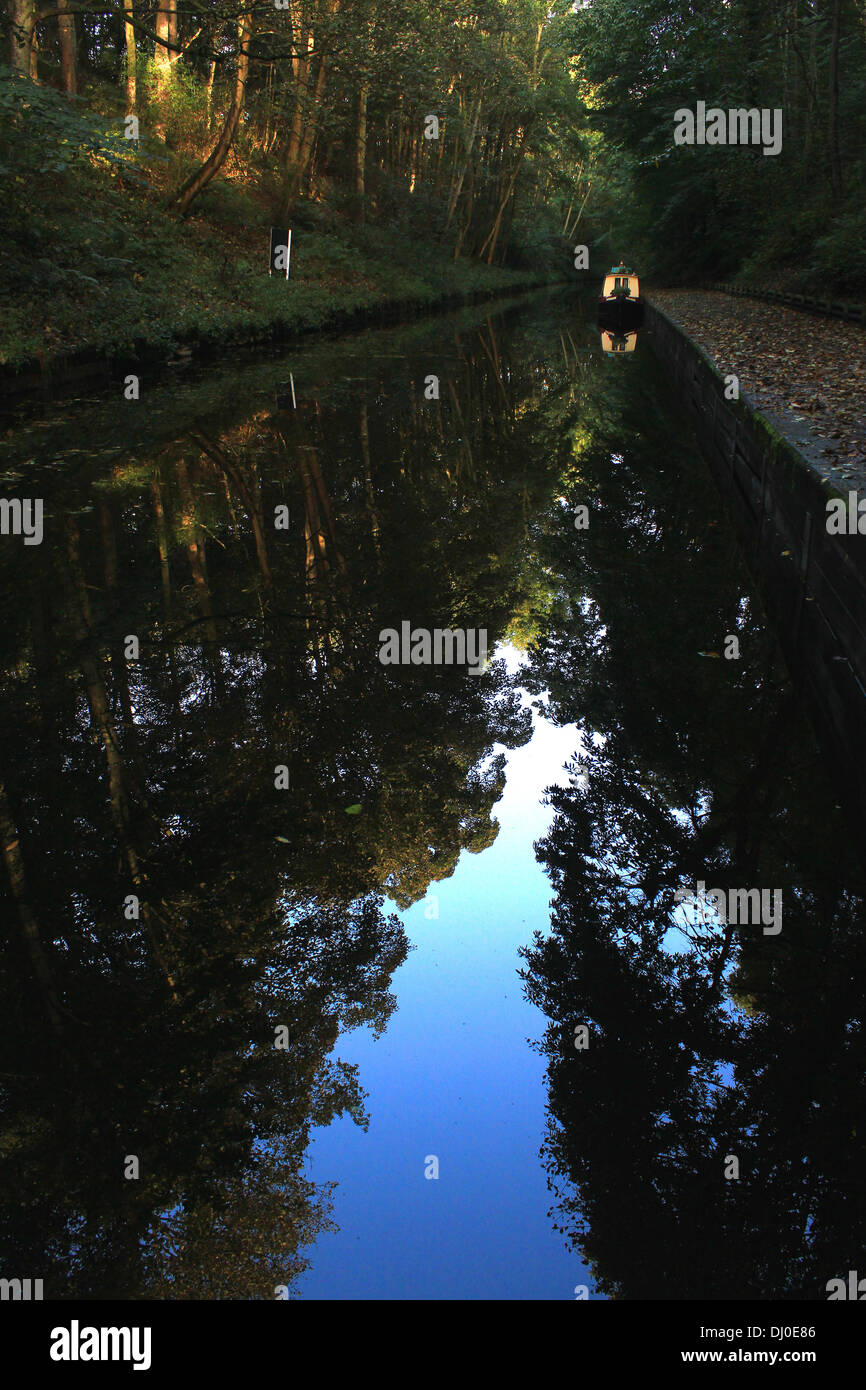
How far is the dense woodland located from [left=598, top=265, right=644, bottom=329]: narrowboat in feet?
12.5

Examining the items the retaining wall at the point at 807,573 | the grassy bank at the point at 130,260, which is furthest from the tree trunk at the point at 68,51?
the retaining wall at the point at 807,573

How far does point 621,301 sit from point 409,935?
36.9 m

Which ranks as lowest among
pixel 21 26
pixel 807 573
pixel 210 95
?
pixel 807 573

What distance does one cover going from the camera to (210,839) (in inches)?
191

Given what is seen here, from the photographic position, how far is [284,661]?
6.93 meters

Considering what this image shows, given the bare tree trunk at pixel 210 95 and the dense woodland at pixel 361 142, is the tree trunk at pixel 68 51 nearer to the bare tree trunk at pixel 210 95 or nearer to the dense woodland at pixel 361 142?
the dense woodland at pixel 361 142

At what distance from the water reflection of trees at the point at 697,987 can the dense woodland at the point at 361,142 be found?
13337mm

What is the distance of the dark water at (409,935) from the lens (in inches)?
116

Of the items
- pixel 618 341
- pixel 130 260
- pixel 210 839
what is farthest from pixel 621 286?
pixel 210 839

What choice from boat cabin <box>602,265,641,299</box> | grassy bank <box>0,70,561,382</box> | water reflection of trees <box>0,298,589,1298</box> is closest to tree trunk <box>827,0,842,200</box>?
boat cabin <box>602,265,641,299</box>

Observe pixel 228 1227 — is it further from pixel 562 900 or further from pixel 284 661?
pixel 284 661

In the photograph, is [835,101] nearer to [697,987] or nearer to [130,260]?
[130,260]
